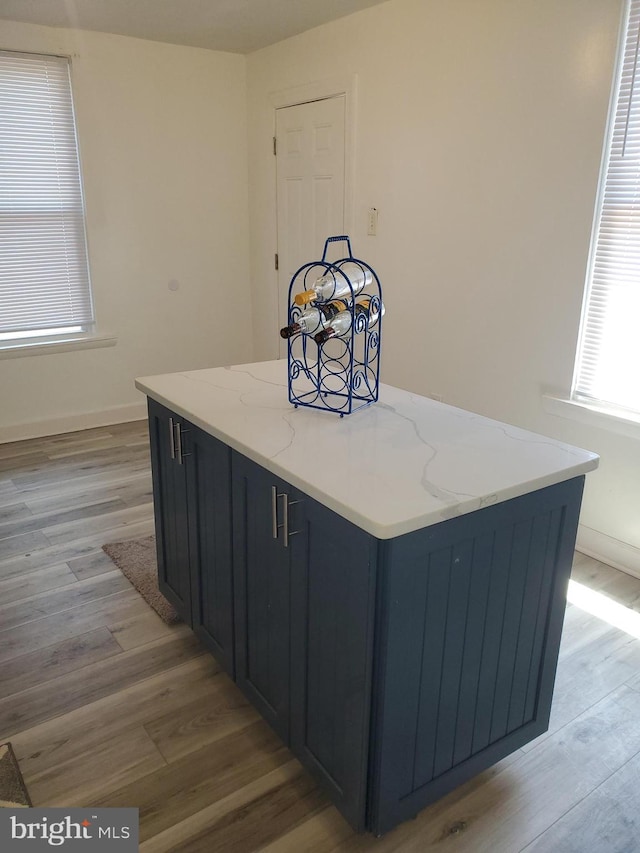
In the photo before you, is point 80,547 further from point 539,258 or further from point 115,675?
point 539,258

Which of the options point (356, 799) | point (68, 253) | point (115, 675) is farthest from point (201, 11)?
point (356, 799)

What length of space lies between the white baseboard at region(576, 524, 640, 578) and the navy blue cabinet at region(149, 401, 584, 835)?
1.22 m

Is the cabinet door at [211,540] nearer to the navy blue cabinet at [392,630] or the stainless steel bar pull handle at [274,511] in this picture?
the navy blue cabinet at [392,630]

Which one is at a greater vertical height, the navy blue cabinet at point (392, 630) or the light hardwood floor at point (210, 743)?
the navy blue cabinet at point (392, 630)

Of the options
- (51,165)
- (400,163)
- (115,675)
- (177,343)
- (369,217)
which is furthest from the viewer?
(177,343)

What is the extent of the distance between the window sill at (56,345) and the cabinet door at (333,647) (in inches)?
127

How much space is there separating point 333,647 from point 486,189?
235 cm

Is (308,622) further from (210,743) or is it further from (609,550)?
(609,550)

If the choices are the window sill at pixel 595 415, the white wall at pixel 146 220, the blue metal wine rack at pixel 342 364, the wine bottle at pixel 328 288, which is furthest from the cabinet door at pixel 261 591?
the white wall at pixel 146 220

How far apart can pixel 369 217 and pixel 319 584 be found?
108 inches

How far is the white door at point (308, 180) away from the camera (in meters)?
3.88

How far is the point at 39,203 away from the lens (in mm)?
4031

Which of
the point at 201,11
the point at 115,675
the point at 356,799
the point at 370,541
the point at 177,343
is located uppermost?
the point at 201,11

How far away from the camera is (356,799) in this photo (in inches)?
57.3
